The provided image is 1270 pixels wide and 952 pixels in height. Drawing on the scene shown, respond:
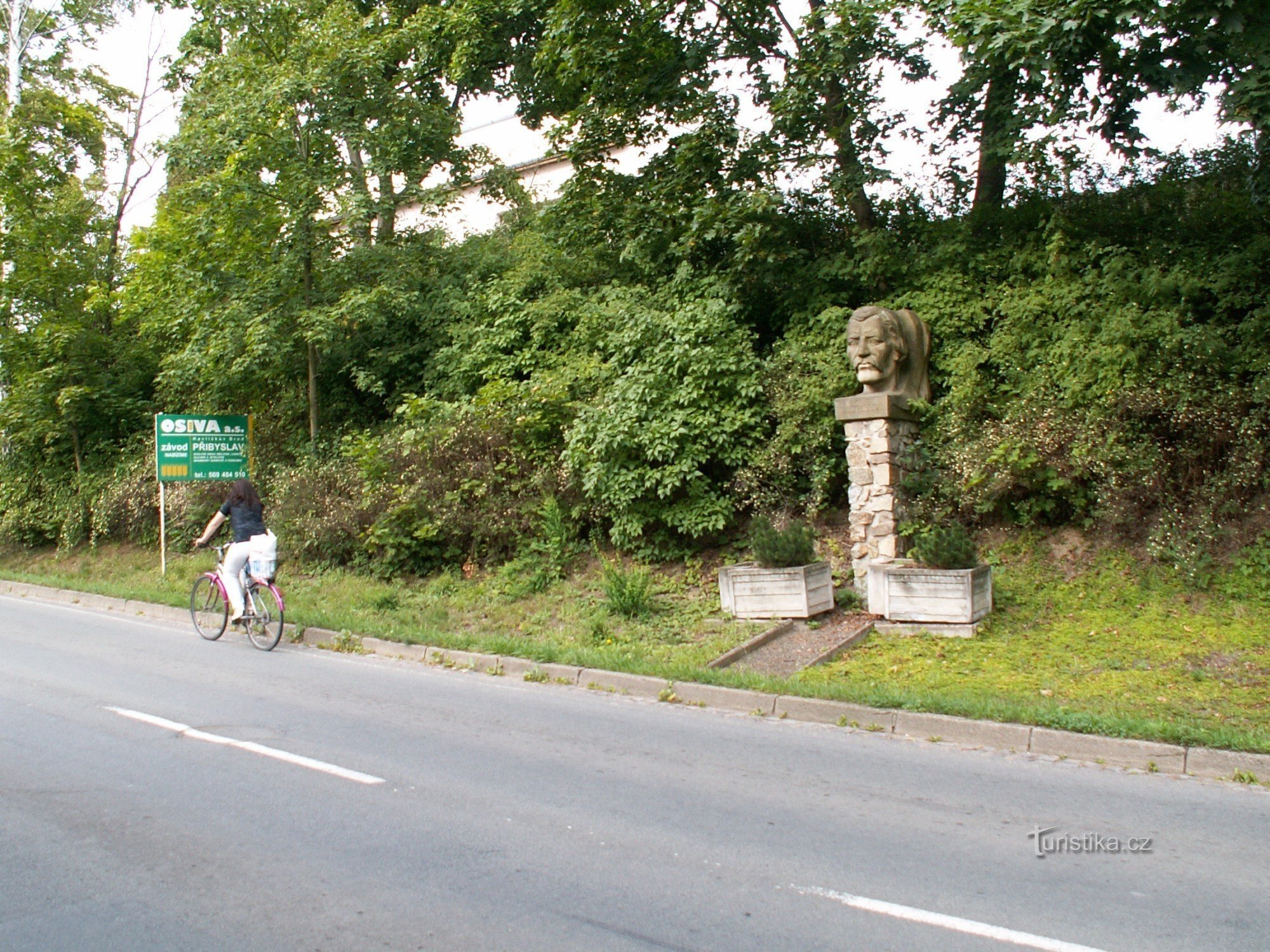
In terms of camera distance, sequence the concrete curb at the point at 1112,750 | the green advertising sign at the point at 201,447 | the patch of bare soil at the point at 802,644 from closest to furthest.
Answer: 1. the concrete curb at the point at 1112,750
2. the patch of bare soil at the point at 802,644
3. the green advertising sign at the point at 201,447

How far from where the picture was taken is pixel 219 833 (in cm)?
498

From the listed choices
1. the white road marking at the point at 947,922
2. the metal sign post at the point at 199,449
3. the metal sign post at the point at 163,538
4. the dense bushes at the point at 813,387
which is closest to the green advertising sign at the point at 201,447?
the metal sign post at the point at 199,449

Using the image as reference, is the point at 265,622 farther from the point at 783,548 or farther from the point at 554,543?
the point at 783,548

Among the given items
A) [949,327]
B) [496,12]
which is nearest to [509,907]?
[949,327]

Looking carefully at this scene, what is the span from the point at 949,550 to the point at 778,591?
Answer: 1.91 meters

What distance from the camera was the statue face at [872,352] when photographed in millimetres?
11477

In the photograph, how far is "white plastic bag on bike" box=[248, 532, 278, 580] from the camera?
11.0 meters

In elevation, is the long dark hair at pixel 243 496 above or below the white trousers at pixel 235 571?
above

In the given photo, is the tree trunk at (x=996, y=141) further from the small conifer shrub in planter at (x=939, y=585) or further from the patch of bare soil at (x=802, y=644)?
the patch of bare soil at (x=802, y=644)

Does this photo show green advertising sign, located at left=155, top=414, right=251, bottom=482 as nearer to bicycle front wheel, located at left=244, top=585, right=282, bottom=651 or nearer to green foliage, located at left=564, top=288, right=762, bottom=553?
bicycle front wheel, located at left=244, top=585, right=282, bottom=651

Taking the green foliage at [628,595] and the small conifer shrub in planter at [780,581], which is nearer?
the small conifer shrub in planter at [780,581]

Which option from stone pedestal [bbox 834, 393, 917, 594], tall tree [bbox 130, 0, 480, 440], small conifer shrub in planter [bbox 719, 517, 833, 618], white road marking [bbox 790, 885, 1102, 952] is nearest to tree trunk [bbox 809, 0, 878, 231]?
stone pedestal [bbox 834, 393, 917, 594]

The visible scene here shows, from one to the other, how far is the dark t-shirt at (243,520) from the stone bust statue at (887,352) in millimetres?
7530

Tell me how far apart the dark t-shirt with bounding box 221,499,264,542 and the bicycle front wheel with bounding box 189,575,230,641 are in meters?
0.89
